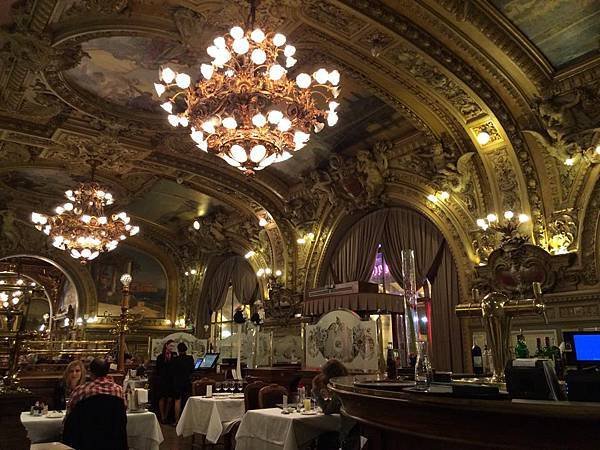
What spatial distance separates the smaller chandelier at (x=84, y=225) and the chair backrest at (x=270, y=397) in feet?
23.7

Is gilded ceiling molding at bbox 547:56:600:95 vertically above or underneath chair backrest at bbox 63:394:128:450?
above

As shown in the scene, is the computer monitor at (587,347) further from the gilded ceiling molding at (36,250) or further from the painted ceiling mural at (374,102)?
the gilded ceiling molding at (36,250)

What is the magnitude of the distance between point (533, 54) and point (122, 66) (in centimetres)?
627

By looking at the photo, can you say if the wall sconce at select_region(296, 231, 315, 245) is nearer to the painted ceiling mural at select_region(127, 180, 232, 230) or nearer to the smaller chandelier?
the painted ceiling mural at select_region(127, 180, 232, 230)

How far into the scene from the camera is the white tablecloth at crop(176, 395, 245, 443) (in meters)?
6.43

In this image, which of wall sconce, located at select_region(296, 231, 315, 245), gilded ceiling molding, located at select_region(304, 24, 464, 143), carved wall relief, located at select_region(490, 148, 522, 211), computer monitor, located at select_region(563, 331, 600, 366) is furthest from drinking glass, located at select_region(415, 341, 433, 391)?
wall sconce, located at select_region(296, 231, 315, 245)

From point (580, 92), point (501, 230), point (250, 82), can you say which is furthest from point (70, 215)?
point (580, 92)

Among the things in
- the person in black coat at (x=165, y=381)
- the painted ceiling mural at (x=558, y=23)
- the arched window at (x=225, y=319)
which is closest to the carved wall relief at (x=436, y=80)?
the painted ceiling mural at (x=558, y=23)

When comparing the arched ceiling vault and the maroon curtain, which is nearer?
the arched ceiling vault

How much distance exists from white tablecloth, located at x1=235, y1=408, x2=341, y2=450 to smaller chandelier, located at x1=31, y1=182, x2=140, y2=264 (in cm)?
771

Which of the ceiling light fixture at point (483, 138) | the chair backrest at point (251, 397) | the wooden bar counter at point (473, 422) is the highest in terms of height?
the ceiling light fixture at point (483, 138)

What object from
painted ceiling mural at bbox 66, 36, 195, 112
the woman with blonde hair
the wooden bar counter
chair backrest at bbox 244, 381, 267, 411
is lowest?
chair backrest at bbox 244, 381, 267, 411

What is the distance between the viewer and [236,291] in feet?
51.9

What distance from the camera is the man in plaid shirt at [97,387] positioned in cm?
407
